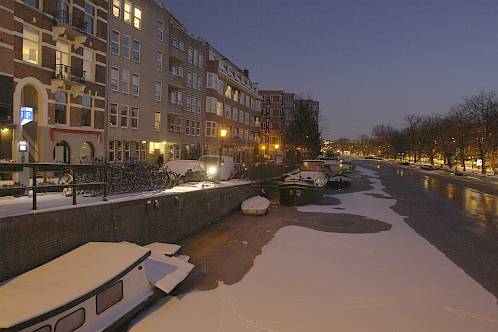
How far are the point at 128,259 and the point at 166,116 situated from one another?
3097 cm

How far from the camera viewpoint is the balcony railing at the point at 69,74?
2422cm

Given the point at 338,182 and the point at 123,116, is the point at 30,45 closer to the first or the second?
the point at 123,116

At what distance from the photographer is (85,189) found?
43.1 feet

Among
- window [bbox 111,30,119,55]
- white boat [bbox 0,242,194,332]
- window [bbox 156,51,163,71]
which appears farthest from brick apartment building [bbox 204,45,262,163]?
white boat [bbox 0,242,194,332]

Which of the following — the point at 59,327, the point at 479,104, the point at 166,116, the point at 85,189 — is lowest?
the point at 59,327

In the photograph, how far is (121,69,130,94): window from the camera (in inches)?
1271

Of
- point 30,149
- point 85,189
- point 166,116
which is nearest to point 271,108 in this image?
point 166,116

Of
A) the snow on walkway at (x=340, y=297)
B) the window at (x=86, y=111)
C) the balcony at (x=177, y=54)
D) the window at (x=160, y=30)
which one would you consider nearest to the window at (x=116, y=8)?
the window at (x=160, y=30)

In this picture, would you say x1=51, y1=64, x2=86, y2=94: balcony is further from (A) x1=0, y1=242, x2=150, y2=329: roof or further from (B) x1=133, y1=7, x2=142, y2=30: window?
(A) x1=0, y1=242, x2=150, y2=329: roof

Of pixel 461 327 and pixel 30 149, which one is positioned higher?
pixel 30 149

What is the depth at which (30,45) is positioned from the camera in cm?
2275

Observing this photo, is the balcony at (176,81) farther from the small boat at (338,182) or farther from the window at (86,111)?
the small boat at (338,182)

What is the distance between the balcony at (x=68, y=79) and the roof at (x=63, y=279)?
17093mm

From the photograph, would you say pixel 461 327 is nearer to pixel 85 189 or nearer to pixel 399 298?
pixel 399 298
